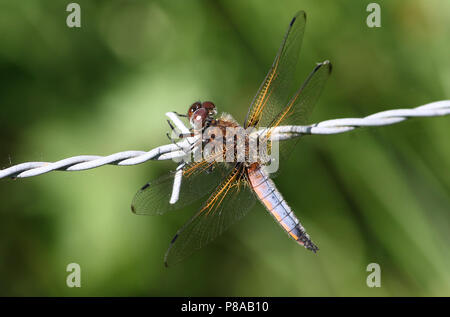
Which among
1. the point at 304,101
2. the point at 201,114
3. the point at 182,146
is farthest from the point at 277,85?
the point at 182,146

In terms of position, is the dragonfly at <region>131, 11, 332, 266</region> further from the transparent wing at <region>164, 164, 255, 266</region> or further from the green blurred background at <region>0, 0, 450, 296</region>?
the green blurred background at <region>0, 0, 450, 296</region>

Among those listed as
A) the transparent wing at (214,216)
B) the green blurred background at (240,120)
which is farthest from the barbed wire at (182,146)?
the green blurred background at (240,120)

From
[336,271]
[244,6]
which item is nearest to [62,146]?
[244,6]

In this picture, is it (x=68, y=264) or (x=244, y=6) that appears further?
(x=244, y=6)

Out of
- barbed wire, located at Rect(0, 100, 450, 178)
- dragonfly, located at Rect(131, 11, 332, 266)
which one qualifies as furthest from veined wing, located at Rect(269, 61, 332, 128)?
barbed wire, located at Rect(0, 100, 450, 178)

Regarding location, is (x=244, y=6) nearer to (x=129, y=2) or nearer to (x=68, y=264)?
(x=129, y=2)

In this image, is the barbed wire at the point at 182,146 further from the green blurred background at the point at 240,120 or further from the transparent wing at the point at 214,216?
the green blurred background at the point at 240,120
